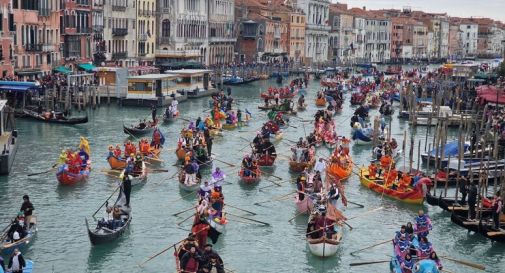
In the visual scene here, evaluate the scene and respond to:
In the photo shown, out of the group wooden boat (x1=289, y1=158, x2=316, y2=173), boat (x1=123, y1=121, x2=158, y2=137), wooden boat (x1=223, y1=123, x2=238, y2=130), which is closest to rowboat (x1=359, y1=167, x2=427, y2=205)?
wooden boat (x1=289, y1=158, x2=316, y2=173)

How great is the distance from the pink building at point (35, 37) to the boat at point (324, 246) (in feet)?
87.9

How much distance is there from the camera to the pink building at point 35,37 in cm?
4088

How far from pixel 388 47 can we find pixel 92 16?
209 ft

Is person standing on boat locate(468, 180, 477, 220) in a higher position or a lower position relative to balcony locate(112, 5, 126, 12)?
lower

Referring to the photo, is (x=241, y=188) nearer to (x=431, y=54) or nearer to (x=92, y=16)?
(x=92, y=16)

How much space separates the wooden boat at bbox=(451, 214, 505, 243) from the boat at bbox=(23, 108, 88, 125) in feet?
63.5

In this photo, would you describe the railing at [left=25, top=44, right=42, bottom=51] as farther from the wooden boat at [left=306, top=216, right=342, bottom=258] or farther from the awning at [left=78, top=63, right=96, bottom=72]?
the wooden boat at [left=306, top=216, right=342, bottom=258]

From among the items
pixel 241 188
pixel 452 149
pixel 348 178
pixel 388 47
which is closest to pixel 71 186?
pixel 241 188

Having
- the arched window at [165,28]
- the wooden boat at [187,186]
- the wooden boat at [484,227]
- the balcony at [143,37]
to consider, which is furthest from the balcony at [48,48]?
the wooden boat at [484,227]

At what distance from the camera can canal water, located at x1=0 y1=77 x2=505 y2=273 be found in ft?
52.6

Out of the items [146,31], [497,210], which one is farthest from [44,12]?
[497,210]

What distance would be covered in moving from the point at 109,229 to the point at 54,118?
1817cm

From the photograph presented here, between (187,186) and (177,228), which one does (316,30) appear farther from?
(177,228)

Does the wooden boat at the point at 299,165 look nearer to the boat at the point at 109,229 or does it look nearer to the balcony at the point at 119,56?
the boat at the point at 109,229
